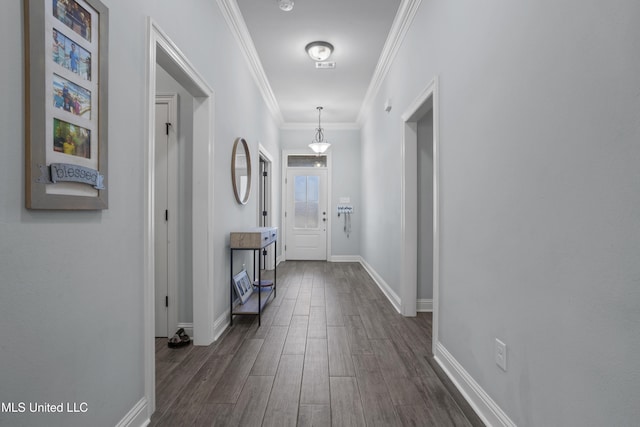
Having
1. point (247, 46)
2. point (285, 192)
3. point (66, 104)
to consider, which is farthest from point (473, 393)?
point (285, 192)

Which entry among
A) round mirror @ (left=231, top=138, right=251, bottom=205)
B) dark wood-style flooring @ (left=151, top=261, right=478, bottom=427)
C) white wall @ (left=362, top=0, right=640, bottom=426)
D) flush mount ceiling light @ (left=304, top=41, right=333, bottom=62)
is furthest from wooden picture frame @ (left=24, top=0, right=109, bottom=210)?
flush mount ceiling light @ (left=304, top=41, right=333, bottom=62)

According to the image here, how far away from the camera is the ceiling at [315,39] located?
3088mm

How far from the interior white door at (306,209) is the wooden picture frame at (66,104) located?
5599mm

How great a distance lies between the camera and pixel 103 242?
4.35ft

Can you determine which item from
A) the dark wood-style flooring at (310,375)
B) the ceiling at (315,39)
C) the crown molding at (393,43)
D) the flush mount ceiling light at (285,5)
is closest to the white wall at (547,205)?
the dark wood-style flooring at (310,375)

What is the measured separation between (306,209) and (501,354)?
557cm

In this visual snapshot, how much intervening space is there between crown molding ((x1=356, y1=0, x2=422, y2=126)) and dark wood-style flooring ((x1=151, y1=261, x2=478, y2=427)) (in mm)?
2844

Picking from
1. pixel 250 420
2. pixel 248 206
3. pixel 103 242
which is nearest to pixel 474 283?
pixel 250 420

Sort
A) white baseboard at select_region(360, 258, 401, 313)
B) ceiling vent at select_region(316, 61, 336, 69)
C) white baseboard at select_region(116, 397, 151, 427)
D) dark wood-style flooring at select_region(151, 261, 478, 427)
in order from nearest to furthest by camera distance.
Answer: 1. white baseboard at select_region(116, 397, 151, 427)
2. dark wood-style flooring at select_region(151, 261, 478, 427)
3. white baseboard at select_region(360, 258, 401, 313)
4. ceiling vent at select_region(316, 61, 336, 69)

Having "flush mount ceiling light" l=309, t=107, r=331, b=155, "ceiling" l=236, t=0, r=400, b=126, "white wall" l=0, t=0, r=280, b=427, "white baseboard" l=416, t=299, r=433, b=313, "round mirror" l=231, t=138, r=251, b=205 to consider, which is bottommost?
"white baseboard" l=416, t=299, r=433, b=313

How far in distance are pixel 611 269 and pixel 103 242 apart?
1780 millimetres

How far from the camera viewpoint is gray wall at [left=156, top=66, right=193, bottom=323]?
2.74 m

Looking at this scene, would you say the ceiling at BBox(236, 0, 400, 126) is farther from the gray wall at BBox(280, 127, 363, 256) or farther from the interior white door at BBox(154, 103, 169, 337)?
the interior white door at BBox(154, 103, 169, 337)

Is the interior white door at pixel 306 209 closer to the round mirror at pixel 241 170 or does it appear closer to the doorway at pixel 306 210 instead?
the doorway at pixel 306 210
